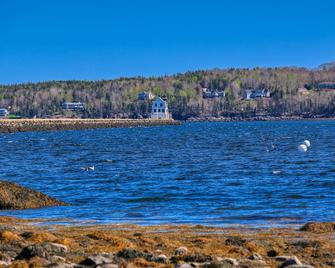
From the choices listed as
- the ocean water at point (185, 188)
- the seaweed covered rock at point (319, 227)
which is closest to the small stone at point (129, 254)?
the seaweed covered rock at point (319, 227)

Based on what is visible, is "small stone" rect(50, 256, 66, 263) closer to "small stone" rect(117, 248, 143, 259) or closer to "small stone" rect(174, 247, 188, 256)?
"small stone" rect(117, 248, 143, 259)

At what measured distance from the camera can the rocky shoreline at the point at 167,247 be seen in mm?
13883

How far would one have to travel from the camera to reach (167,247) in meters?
16.8

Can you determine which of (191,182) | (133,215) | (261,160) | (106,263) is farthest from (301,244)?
(261,160)

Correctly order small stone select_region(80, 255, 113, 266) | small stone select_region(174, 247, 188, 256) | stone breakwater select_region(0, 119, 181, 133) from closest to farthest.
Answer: small stone select_region(80, 255, 113, 266) → small stone select_region(174, 247, 188, 256) → stone breakwater select_region(0, 119, 181, 133)

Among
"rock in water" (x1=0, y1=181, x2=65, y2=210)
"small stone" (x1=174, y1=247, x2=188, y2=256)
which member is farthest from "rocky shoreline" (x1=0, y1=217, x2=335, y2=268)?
"rock in water" (x1=0, y1=181, x2=65, y2=210)

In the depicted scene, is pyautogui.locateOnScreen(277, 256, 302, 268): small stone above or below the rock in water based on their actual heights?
above

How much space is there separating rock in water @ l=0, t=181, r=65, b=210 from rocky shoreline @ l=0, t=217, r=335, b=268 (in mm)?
3420

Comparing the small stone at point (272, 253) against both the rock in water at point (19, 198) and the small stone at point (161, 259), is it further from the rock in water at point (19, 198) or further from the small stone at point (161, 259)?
the rock in water at point (19, 198)

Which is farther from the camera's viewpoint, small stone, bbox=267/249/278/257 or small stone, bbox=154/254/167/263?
small stone, bbox=267/249/278/257

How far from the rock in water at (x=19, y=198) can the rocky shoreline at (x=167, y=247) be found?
11.2 ft

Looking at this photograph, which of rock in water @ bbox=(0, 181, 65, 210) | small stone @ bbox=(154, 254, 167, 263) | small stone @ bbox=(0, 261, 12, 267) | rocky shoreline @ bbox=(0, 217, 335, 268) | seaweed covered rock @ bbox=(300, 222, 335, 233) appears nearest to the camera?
small stone @ bbox=(0, 261, 12, 267)

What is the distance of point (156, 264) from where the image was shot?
545 inches

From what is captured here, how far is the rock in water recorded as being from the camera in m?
26.2
